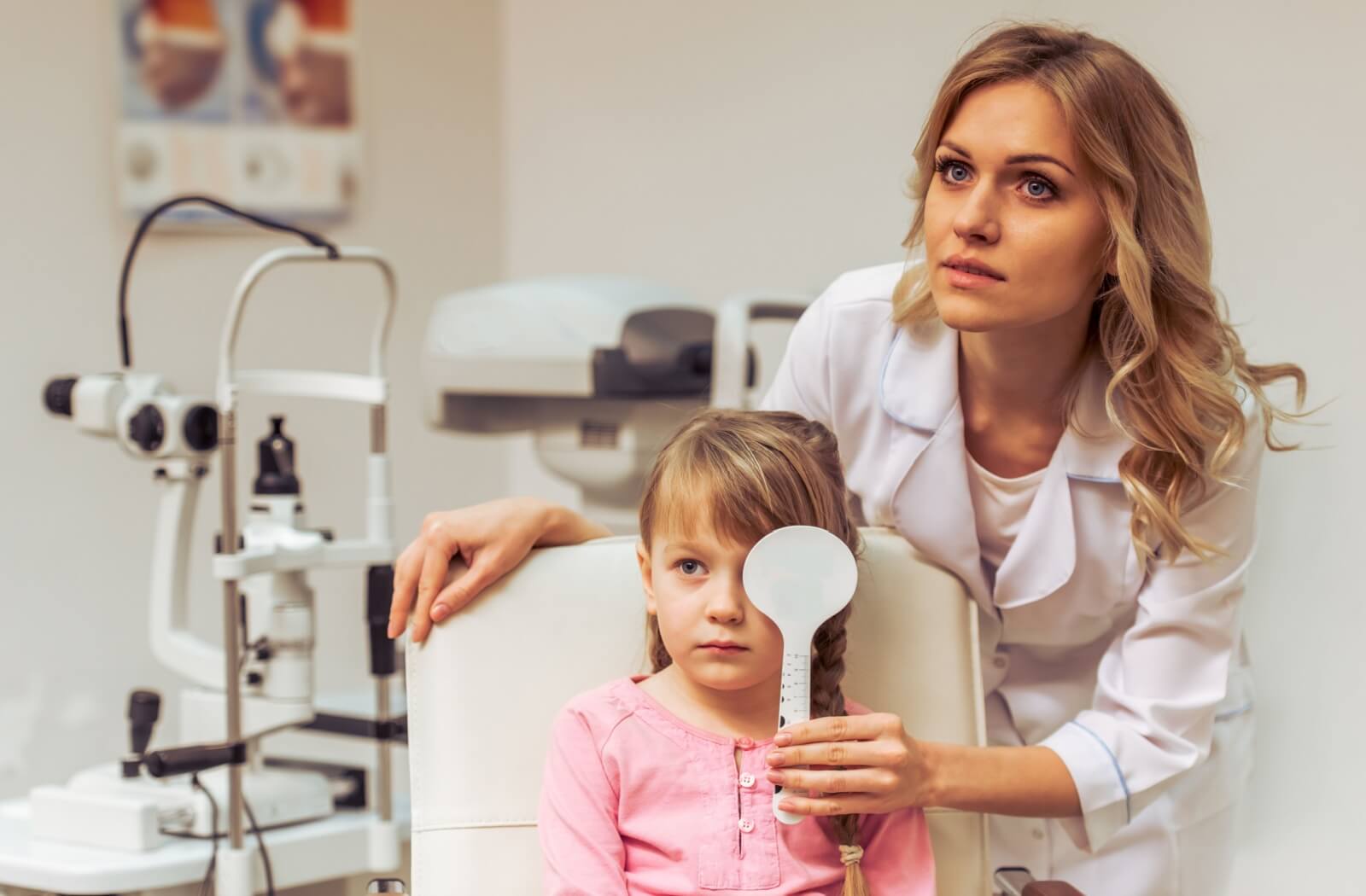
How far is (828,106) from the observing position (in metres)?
2.48

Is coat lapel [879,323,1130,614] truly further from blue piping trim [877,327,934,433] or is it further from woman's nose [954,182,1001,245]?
woman's nose [954,182,1001,245]

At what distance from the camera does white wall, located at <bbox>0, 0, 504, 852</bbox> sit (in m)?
2.62

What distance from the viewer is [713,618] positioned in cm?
112

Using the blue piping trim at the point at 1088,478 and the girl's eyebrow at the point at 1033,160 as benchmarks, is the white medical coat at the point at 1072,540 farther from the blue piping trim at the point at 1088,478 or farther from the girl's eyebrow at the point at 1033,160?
the girl's eyebrow at the point at 1033,160

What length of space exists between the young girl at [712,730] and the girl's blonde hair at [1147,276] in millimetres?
291

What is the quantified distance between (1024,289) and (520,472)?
2.32 m

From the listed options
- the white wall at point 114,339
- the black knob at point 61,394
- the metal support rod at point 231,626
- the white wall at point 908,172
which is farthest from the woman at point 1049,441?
the white wall at point 114,339

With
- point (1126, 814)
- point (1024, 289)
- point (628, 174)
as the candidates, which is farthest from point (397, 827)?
point (628, 174)

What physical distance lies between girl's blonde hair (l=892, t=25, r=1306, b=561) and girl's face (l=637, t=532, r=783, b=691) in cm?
40

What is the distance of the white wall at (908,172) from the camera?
5.59 feet

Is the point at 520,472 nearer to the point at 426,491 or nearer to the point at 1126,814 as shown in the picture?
the point at 426,491

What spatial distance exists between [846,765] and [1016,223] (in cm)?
47

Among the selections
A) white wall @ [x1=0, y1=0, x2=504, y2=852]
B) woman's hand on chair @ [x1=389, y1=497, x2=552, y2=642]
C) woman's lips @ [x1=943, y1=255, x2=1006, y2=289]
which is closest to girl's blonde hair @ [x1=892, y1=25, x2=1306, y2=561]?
woman's lips @ [x1=943, y1=255, x2=1006, y2=289]

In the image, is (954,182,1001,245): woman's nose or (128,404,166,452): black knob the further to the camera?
(128,404,166,452): black knob
